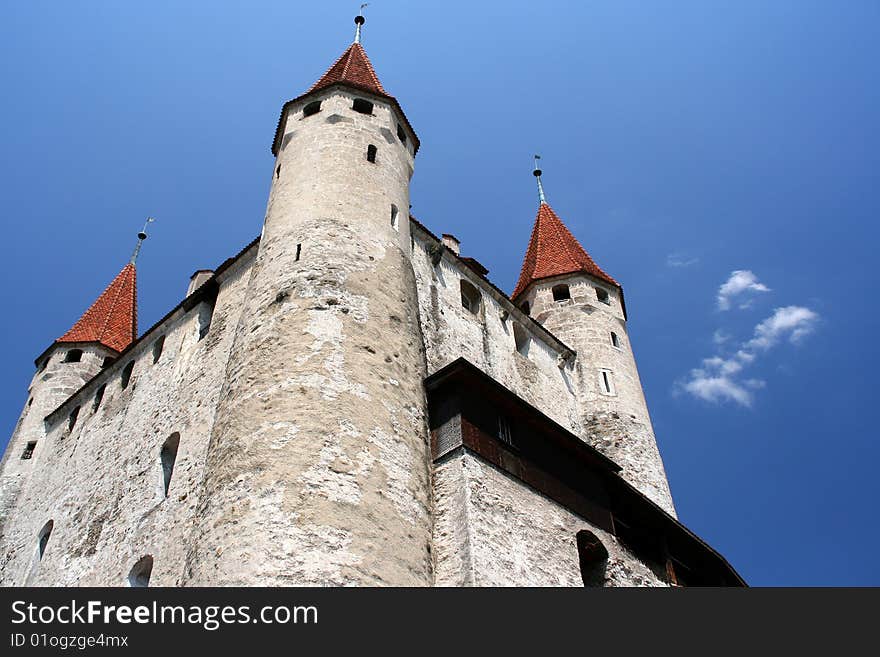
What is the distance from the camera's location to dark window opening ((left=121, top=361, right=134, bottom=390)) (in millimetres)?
19669

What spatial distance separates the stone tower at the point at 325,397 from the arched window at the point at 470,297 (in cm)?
341

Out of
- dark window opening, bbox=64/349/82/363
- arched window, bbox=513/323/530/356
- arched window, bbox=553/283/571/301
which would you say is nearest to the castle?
arched window, bbox=513/323/530/356

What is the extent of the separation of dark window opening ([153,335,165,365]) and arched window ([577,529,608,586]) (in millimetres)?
10588

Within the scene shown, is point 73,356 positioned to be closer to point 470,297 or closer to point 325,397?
point 470,297

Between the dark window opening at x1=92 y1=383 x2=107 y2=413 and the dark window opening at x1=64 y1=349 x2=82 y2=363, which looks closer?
the dark window opening at x1=92 y1=383 x2=107 y2=413

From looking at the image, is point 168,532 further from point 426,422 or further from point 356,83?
point 356,83

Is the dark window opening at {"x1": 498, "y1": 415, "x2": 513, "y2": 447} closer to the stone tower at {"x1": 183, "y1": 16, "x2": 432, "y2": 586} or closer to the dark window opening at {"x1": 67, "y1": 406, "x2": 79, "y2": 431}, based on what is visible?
the stone tower at {"x1": 183, "y1": 16, "x2": 432, "y2": 586}

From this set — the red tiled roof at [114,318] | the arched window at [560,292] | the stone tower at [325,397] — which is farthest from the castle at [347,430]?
the red tiled roof at [114,318]

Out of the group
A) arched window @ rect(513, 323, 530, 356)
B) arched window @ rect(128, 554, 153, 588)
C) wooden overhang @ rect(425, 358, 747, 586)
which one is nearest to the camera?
wooden overhang @ rect(425, 358, 747, 586)

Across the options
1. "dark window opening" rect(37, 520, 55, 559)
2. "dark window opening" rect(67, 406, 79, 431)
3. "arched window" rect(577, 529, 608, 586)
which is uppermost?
"dark window opening" rect(67, 406, 79, 431)

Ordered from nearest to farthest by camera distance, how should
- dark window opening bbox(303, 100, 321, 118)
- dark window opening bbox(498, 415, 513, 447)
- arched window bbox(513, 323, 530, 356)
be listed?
dark window opening bbox(498, 415, 513, 447)
dark window opening bbox(303, 100, 321, 118)
arched window bbox(513, 323, 530, 356)

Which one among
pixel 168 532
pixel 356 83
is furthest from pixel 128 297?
pixel 168 532

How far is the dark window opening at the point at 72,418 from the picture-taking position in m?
20.9

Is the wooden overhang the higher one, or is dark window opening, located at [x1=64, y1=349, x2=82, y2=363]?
dark window opening, located at [x1=64, y1=349, x2=82, y2=363]
